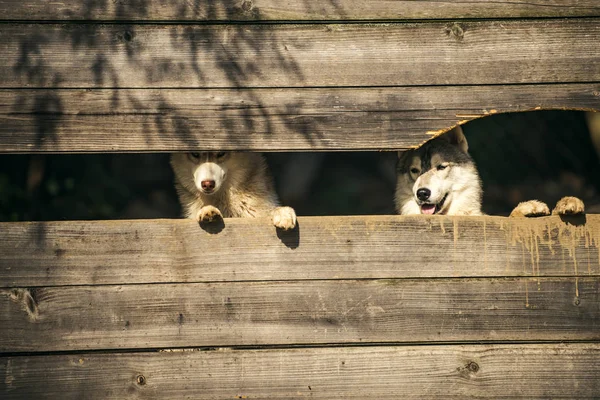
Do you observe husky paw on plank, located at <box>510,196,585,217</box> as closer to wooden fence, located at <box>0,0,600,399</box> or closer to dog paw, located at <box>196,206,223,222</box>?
wooden fence, located at <box>0,0,600,399</box>

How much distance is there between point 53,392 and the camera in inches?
152

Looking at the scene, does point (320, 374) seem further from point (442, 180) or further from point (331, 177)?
point (331, 177)

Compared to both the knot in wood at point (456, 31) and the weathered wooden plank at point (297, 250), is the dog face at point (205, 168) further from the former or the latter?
the knot in wood at point (456, 31)

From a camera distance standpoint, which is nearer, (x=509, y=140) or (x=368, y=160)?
(x=509, y=140)

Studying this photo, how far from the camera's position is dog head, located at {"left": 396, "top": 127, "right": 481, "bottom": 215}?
17.0 ft

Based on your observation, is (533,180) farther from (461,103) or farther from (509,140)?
(461,103)

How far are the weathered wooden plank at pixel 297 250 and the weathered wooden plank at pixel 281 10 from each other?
47.4 inches

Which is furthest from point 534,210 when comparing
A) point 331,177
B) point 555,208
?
point 331,177

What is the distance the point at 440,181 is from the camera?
17.3ft

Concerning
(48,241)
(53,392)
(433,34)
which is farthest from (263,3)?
(53,392)

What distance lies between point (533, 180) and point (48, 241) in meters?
5.65

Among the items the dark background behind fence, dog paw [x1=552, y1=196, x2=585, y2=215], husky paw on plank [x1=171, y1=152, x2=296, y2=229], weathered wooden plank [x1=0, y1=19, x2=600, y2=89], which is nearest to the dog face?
husky paw on plank [x1=171, y1=152, x2=296, y2=229]

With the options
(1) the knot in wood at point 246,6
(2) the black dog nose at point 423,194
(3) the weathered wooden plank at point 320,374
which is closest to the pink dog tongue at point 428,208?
(2) the black dog nose at point 423,194

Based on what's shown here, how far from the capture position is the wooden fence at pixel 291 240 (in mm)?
3906
